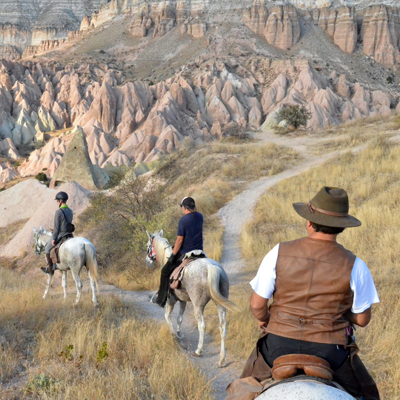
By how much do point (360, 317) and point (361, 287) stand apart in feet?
0.73

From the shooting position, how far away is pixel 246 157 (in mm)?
20359

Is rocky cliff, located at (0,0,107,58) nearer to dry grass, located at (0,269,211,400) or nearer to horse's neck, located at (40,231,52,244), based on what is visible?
horse's neck, located at (40,231,52,244)

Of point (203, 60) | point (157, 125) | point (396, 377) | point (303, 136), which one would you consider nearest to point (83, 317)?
point (396, 377)

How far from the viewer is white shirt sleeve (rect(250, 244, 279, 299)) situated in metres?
2.74

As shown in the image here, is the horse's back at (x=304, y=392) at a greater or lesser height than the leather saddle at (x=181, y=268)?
greater

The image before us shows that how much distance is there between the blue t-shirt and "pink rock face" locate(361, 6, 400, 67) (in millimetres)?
81848

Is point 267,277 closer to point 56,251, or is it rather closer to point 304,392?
point 304,392

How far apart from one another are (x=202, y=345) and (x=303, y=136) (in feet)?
71.3

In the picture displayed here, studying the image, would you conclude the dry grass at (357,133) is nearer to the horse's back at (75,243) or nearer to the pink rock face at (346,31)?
the horse's back at (75,243)

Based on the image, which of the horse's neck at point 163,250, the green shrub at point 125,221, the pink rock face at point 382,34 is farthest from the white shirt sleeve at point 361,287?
the pink rock face at point 382,34

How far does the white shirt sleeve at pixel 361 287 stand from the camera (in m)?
2.67

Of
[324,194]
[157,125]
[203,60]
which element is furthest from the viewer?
[203,60]

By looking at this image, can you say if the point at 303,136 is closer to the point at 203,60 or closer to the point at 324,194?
the point at 324,194

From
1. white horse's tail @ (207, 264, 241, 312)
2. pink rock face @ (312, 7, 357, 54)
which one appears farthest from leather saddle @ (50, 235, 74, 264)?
pink rock face @ (312, 7, 357, 54)
